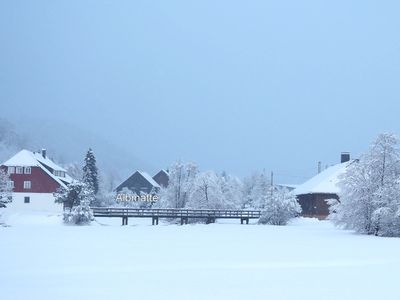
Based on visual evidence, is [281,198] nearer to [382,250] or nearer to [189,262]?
[382,250]

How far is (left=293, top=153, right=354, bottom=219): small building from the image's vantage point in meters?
71.8

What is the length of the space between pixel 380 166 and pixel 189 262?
29070 millimetres

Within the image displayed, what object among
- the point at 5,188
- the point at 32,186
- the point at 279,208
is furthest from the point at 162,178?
the point at 279,208

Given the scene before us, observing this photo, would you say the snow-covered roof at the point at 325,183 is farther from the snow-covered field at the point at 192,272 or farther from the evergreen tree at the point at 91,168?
the snow-covered field at the point at 192,272

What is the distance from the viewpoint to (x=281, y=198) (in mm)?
63219

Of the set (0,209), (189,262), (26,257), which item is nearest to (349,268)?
(189,262)

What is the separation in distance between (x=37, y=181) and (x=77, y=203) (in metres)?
16.4

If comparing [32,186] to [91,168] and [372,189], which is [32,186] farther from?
[372,189]

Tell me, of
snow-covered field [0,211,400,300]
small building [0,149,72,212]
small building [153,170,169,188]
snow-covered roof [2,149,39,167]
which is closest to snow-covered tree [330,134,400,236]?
snow-covered field [0,211,400,300]

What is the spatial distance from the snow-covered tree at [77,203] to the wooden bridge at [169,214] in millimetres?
3722

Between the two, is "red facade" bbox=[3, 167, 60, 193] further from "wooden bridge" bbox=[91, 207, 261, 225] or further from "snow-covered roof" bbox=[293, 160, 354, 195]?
"snow-covered roof" bbox=[293, 160, 354, 195]

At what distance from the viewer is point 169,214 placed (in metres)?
63.4

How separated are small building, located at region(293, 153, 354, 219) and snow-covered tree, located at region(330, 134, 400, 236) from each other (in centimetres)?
2356

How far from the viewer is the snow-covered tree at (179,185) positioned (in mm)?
75875
